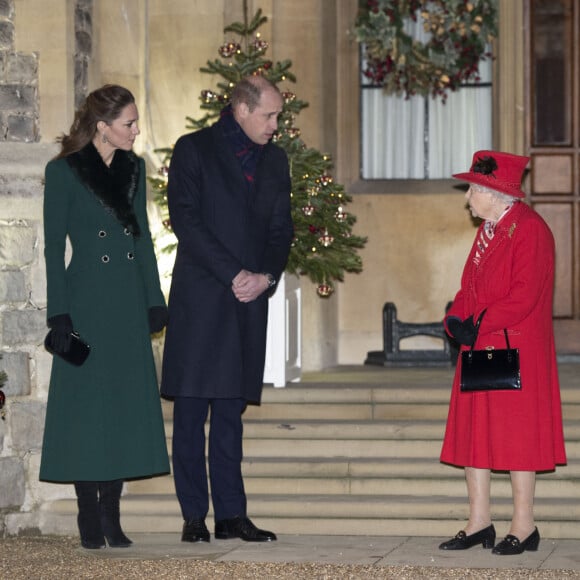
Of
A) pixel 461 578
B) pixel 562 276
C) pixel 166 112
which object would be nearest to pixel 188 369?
pixel 461 578

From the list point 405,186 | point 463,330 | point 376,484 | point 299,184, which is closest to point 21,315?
point 376,484

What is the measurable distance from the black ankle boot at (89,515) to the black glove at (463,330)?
1.82 meters

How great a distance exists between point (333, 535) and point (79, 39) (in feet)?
10.1

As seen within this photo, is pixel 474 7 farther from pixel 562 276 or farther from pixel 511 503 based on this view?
pixel 511 503

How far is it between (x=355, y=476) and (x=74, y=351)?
1835 mm

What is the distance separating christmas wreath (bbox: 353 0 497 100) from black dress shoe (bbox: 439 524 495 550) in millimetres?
4958

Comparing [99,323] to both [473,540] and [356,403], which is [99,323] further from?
[356,403]

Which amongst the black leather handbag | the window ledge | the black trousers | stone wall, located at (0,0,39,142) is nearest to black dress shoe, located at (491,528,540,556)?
the black leather handbag

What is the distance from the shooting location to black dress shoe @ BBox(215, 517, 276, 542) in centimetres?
676

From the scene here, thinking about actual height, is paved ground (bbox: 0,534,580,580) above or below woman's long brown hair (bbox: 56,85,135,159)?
below

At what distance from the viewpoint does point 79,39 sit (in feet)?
26.1

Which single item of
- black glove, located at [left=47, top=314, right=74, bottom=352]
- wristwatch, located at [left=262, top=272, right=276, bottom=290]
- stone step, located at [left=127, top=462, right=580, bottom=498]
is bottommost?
stone step, located at [left=127, top=462, right=580, bottom=498]

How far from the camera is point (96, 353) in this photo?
6.64 meters

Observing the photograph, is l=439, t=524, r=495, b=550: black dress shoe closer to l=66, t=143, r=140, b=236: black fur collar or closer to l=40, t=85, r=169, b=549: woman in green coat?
l=40, t=85, r=169, b=549: woman in green coat
